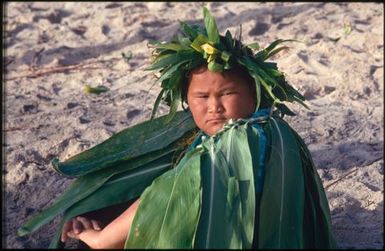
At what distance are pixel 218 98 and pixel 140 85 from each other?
2.28 meters

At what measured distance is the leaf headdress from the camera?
2.61 metres

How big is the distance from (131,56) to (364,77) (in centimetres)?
143

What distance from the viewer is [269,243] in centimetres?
244

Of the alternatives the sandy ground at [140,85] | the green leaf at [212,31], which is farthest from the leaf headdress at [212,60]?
the sandy ground at [140,85]

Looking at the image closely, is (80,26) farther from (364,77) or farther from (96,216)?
(96,216)

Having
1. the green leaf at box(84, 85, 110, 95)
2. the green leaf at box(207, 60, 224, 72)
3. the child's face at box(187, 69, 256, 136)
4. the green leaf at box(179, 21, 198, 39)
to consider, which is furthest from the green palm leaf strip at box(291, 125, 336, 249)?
the green leaf at box(84, 85, 110, 95)

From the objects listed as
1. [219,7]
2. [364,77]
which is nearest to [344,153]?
[364,77]

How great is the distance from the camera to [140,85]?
191 inches

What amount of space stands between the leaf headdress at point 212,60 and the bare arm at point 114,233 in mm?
438

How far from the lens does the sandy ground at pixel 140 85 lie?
362 cm

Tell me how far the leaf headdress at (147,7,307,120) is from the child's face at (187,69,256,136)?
32mm

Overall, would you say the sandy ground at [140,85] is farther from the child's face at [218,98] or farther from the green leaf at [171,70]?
the green leaf at [171,70]

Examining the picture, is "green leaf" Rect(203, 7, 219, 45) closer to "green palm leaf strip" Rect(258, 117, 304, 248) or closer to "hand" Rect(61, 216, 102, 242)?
"green palm leaf strip" Rect(258, 117, 304, 248)

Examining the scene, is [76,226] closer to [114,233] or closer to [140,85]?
[114,233]
